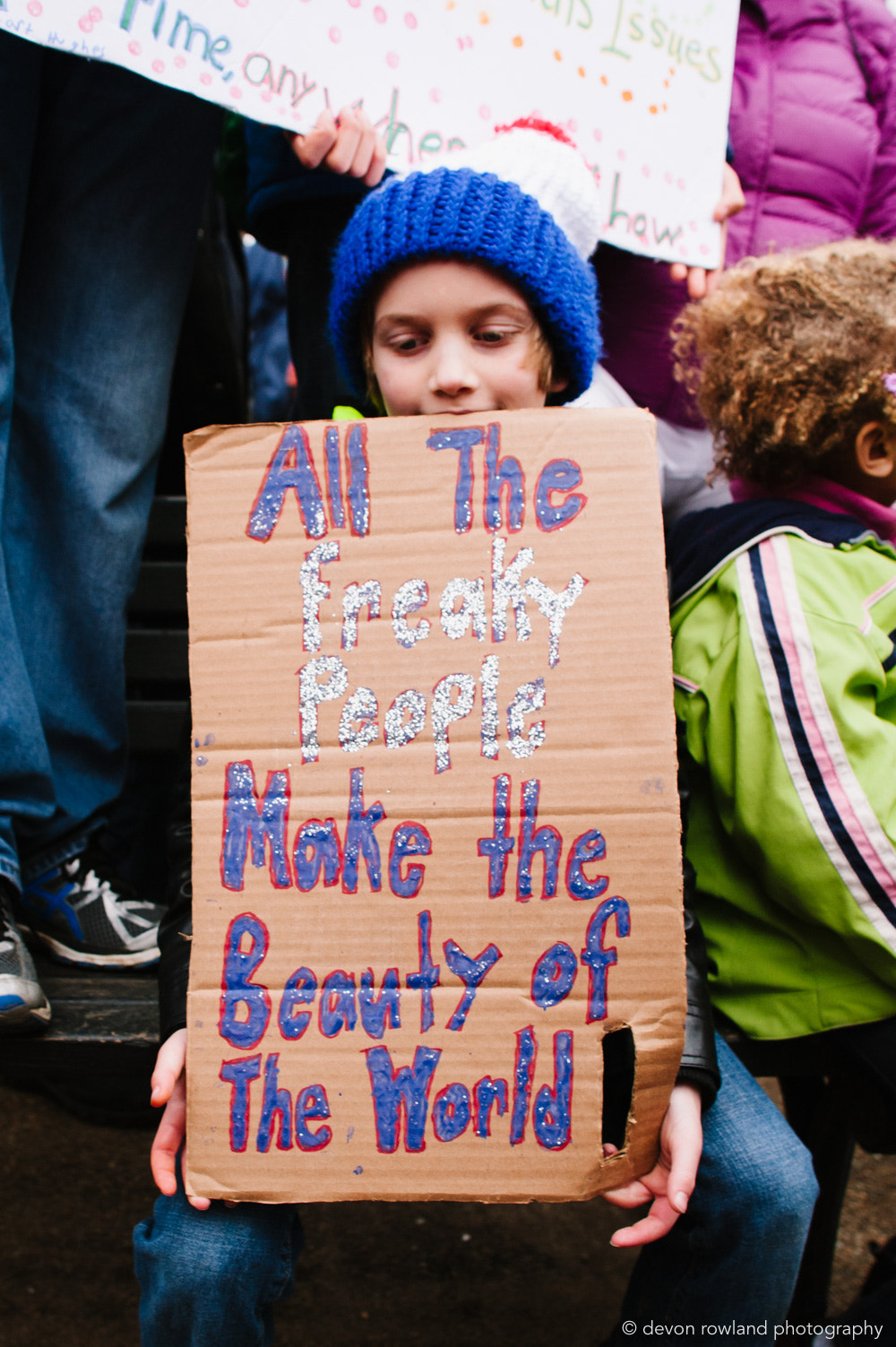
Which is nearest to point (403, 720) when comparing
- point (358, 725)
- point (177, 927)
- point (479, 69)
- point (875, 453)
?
point (358, 725)

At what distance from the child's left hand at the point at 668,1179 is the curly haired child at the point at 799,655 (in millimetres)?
235

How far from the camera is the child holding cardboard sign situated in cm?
99

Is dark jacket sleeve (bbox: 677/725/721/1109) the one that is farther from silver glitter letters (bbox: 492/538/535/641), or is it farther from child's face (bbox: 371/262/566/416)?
child's face (bbox: 371/262/566/416)

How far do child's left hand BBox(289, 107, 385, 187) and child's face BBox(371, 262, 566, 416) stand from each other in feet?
0.89

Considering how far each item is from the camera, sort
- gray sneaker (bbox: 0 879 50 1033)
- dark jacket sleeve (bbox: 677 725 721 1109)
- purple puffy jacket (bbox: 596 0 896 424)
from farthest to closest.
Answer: purple puffy jacket (bbox: 596 0 896 424)
gray sneaker (bbox: 0 879 50 1033)
dark jacket sleeve (bbox: 677 725 721 1109)

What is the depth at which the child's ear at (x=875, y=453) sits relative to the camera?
1358 mm

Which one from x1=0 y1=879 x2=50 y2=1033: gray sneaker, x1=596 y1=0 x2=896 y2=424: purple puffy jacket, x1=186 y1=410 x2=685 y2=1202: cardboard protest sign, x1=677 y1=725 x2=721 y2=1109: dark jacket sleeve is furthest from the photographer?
x1=596 y1=0 x2=896 y2=424: purple puffy jacket

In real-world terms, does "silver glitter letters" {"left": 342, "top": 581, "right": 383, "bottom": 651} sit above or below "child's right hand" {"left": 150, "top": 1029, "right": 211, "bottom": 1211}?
above

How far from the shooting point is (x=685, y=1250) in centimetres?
111

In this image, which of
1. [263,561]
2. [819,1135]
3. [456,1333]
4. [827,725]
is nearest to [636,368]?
[827,725]

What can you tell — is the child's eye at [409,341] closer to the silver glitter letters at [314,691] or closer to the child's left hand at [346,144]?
the child's left hand at [346,144]

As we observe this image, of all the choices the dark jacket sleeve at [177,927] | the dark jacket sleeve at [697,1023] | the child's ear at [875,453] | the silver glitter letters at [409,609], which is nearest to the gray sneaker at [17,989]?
the dark jacket sleeve at [177,927]

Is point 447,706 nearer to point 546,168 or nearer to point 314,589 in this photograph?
point 314,589

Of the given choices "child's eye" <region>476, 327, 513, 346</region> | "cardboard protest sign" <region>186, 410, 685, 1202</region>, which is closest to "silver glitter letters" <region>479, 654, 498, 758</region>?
"cardboard protest sign" <region>186, 410, 685, 1202</region>
